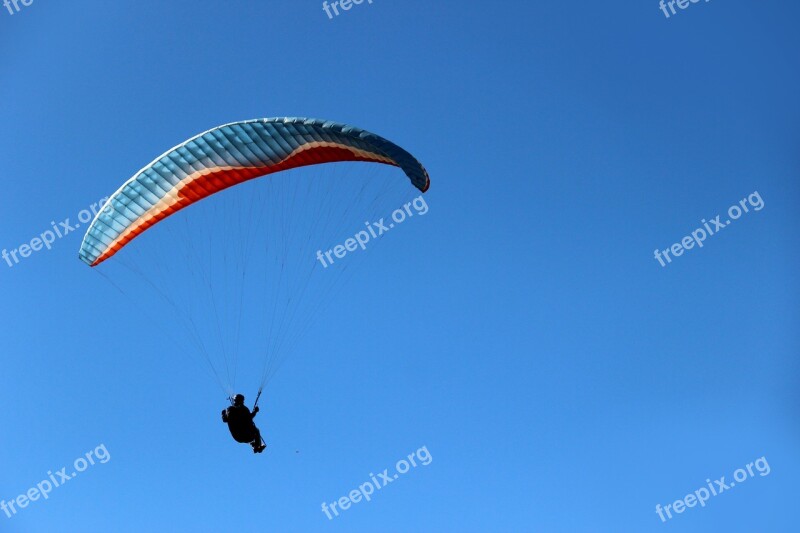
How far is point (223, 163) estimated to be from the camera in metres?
23.4

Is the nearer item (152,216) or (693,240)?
(152,216)

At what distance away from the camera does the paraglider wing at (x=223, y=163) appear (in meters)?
23.0

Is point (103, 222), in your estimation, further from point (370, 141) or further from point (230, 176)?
point (370, 141)

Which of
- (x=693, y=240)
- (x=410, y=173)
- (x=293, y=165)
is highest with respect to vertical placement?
(x=293, y=165)

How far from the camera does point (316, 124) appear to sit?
22859 millimetres

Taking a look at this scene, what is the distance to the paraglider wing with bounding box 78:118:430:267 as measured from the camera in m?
23.0

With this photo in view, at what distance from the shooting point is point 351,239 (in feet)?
103

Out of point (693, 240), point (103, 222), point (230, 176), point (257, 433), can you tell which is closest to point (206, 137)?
point (230, 176)

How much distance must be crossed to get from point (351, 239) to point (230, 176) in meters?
8.08

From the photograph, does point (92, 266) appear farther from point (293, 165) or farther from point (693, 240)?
point (693, 240)

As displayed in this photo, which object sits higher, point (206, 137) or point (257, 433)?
point (206, 137)

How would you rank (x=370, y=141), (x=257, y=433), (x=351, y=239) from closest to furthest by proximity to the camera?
(x=370, y=141)
(x=257, y=433)
(x=351, y=239)

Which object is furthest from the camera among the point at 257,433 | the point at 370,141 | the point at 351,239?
the point at 351,239

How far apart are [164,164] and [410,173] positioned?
525 cm
